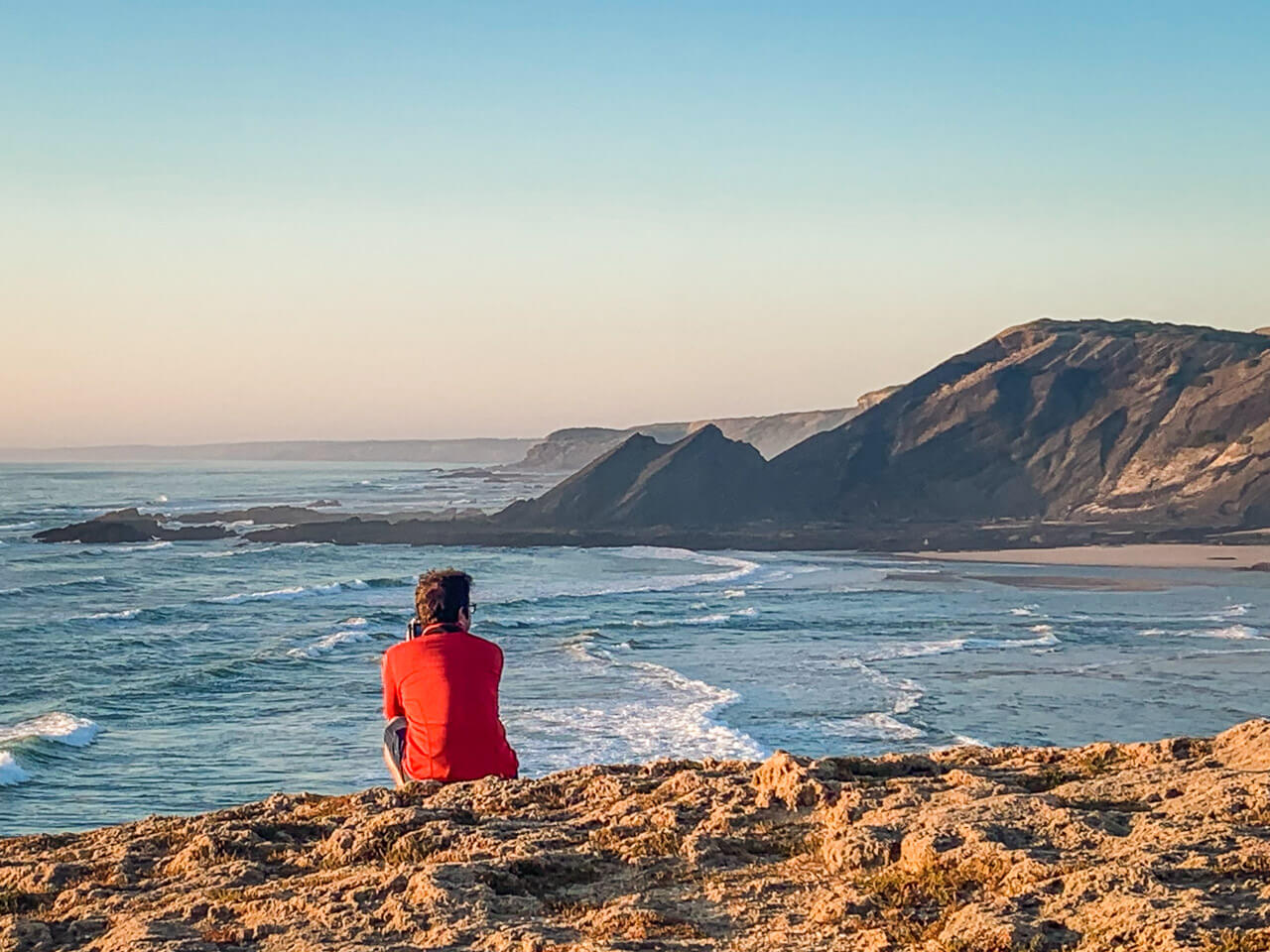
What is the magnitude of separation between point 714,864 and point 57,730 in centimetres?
1460

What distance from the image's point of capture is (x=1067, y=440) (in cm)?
6153

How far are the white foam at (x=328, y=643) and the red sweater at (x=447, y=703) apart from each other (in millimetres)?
18874

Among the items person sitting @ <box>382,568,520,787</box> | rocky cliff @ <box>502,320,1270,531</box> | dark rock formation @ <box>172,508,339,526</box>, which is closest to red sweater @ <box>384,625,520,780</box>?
person sitting @ <box>382,568,520,787</box>

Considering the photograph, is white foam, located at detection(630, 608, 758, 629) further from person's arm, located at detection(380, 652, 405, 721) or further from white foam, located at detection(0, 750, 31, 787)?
person's arm, located at detection(380, 652, 405, 721)

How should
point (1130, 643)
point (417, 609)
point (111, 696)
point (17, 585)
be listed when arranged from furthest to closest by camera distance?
point (17, 585) → point (1130, 643) → point (111, 696) → point (417, 609)

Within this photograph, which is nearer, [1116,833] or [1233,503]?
[1116,833]

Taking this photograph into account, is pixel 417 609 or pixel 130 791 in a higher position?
pixel 417 609

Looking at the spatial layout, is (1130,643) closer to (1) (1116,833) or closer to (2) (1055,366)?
(1) (1116,833)

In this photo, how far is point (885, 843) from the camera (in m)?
4.70

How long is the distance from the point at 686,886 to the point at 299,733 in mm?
13136

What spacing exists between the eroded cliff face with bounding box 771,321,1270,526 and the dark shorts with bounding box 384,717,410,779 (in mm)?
52592

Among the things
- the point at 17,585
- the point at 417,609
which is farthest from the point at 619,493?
the point at 417,609

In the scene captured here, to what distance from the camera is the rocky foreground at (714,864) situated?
13.2 feet

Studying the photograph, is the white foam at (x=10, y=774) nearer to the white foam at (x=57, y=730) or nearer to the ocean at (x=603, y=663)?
the ocean at (x=603, y=663)
